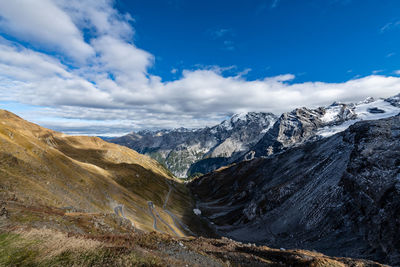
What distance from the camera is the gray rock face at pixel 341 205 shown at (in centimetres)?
4484

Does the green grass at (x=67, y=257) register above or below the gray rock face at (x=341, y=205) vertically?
above

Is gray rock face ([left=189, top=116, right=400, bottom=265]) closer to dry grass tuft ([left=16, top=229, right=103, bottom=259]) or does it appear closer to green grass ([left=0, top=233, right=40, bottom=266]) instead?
dry grass tuft ([left=16, top=229, right=103, bottom=259])

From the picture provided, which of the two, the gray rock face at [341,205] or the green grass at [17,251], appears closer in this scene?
the green grass at [17,251]

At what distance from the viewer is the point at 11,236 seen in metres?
14.7

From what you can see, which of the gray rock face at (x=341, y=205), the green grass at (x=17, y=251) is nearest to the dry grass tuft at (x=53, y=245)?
the green grass at (x=17, y=251)

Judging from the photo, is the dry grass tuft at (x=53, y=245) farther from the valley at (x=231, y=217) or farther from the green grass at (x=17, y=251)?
the green grass at (x=17, y=251)

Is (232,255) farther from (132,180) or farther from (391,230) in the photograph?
(132,180)

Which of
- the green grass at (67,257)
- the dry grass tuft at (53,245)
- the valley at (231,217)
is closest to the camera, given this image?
the green grass at (67,257)

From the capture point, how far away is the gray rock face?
4484 cm

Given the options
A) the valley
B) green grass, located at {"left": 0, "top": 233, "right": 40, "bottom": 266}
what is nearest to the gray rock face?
the valley

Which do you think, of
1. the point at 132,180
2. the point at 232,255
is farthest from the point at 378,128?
the point at 132,180

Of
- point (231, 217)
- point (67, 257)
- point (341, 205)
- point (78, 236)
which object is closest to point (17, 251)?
point (67, 257)

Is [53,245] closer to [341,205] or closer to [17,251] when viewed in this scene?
[17,251]

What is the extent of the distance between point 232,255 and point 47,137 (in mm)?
180478
